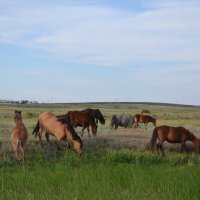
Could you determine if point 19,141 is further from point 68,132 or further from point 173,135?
point 173,135

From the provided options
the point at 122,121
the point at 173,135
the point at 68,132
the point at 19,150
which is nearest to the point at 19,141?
the point at 19,150

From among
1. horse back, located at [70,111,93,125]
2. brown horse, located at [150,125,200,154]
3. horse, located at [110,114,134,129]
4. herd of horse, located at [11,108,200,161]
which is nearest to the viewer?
herd of horse, located at [11,108,200,161]

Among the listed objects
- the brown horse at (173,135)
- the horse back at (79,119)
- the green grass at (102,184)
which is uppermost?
the horse back at (79,119)

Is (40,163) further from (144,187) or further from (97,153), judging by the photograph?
(144,187)

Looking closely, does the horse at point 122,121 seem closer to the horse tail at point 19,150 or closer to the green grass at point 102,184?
the horse tail at point 19,150

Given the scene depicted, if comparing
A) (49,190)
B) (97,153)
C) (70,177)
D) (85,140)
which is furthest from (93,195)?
(85,140)

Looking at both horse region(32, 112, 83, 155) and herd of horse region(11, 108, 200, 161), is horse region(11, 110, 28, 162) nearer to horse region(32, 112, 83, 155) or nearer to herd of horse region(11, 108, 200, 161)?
herd of horse region(11, 108, 200, 161)

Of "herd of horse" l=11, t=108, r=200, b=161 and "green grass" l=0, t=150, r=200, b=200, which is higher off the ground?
"herd of horse" l=11, t=108, r=200, b=161

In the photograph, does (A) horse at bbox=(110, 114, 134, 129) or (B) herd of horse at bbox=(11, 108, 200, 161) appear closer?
(B) herd of horse at bbox=(11, 108, 200, 161)

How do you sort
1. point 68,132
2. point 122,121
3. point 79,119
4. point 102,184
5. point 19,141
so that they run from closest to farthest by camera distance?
1. point 102,184
2. point 19,141
3. point 68,132
4. point 79,119
5. point 122,121

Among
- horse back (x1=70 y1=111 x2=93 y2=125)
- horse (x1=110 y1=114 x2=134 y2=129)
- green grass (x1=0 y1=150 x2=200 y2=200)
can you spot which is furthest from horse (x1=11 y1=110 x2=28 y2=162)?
horse (x1=110 y1=114 x2=134 y2=129)

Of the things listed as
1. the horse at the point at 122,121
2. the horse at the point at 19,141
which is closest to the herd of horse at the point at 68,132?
the horse at the point at 19,141

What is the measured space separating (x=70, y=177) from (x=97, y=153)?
661 cm

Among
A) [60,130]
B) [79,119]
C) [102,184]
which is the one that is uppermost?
[79,119]
